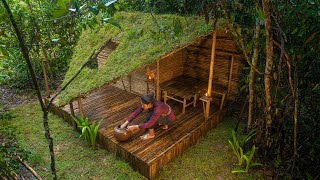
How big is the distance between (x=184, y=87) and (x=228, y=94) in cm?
148

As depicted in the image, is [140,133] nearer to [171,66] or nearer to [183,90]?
[183,90]

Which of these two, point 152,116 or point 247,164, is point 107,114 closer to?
point 152,116

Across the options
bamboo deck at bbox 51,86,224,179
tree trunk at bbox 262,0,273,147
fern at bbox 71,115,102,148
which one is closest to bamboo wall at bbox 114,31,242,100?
bamboo deck at bbox 51,86,224,179

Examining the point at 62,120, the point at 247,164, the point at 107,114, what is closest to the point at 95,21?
the point at 247,164

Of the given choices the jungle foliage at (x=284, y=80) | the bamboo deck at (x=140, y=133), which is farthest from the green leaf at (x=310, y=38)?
the bamboo deck at (x=140, y=133)

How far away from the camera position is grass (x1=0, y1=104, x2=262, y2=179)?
5.36 m

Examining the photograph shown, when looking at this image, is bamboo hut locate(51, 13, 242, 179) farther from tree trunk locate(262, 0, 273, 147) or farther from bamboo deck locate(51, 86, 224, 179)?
tree trunk locate(262, 0, 273, 147)

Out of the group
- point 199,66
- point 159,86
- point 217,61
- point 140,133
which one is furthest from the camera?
point 199,66

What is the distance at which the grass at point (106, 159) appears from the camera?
17.6ft

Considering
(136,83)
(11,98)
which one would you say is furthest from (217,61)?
(11,98)

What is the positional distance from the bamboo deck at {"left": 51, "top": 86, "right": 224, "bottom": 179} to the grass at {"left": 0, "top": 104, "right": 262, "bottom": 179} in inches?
7.8

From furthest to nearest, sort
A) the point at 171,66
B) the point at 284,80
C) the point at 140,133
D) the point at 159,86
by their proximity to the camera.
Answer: the point at 171,66, the point at 159,86, the point at 140,133, the point at 284,80

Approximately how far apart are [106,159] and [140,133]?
1.05m

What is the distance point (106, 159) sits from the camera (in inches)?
230
